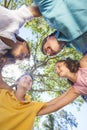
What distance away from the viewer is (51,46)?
1.55 meters

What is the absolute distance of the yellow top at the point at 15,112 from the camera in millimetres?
1456

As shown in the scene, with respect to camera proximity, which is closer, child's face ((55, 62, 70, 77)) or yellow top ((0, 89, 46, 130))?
yellow top ((0, 89, 46, 130))

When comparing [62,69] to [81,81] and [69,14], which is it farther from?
[69,14]

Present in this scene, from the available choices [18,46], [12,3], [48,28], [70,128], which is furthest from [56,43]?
[70,128]

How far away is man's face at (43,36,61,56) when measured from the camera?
5.10ft

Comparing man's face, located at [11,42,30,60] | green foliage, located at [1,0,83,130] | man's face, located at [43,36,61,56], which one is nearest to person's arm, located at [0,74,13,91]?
green foliage, located at [1,0,83,130]

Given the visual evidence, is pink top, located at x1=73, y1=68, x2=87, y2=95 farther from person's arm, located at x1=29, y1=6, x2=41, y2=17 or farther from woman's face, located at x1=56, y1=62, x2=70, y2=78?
person's arm, located at x1=29, y1=6, x2=41, y2=17

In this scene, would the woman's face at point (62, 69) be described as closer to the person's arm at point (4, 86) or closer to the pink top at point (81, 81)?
the pink top at point (81, 81)

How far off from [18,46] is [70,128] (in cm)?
50

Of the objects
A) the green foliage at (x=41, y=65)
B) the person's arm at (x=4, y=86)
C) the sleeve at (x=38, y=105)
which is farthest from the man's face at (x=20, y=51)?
the sleeve at (x=38, y=105)

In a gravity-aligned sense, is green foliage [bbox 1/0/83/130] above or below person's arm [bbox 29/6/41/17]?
below

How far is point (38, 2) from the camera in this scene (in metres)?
1.49

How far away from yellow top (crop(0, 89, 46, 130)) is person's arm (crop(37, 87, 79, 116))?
39mm

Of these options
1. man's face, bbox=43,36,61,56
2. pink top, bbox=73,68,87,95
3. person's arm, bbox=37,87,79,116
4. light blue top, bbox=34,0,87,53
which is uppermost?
light blue top, bbox=34,0,87,53
